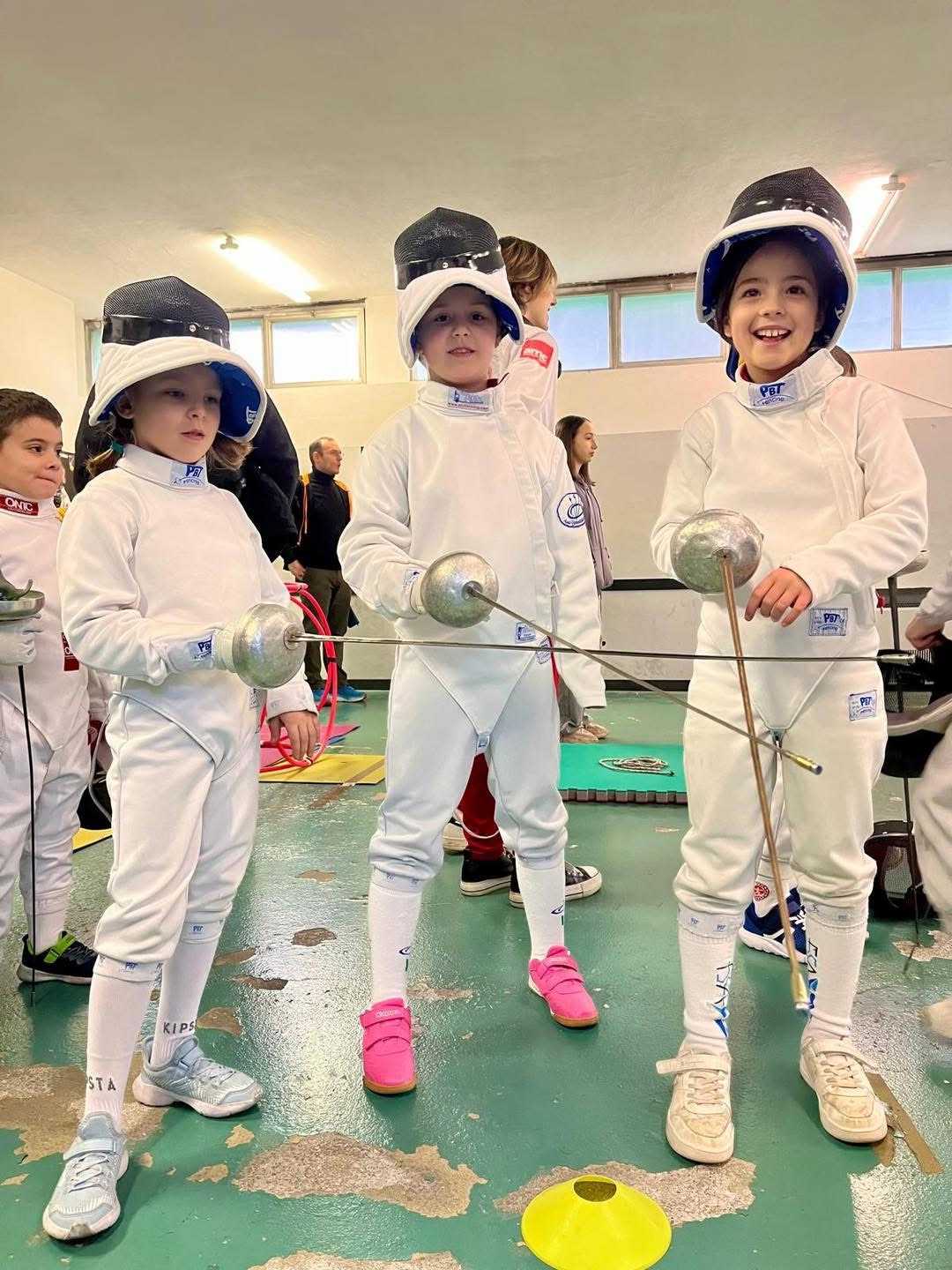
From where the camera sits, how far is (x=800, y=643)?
1327 mm

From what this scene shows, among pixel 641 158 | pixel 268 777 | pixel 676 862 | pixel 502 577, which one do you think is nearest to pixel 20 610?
pixel 502 577

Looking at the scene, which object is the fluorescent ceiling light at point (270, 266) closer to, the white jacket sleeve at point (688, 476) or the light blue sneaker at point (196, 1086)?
the white jacket sleeve at point (688, 476)

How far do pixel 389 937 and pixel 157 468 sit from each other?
835 millimetres

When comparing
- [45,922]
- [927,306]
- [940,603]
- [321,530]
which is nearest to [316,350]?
[321,530]

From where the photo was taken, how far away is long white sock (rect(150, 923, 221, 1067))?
4.50ft

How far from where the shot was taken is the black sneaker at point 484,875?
2334 mm

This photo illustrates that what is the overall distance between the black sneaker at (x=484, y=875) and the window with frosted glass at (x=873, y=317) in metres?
5.66

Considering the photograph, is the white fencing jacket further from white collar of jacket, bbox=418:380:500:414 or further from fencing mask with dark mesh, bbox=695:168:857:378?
fencing mask with dark mesh, bbox=695:168:857:378

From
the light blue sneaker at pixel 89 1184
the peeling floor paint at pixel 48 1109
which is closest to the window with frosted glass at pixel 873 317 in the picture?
the peeling floor paint at pixel 48 1109

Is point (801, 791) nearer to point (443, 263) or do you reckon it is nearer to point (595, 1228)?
point (595, 1228)

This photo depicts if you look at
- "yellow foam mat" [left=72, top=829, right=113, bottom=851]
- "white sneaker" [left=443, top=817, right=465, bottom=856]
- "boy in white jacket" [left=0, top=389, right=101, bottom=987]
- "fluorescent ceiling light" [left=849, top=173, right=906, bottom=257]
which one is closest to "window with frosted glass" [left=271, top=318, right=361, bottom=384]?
"fluorescent ceiling light" [left=849, top=173, right=906, bottom=257]

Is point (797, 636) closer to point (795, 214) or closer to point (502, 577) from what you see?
point (502, 577)

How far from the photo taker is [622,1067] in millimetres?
1512

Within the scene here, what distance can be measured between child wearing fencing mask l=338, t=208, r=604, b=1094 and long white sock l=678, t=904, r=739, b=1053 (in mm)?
323
